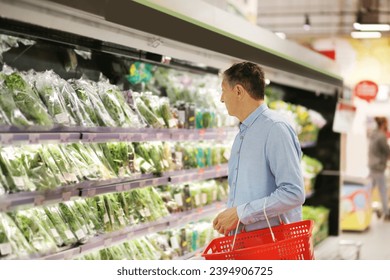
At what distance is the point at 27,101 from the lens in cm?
289

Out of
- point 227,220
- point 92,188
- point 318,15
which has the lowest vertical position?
point 227,220

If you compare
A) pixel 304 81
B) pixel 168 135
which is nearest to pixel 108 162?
pixel 168 135

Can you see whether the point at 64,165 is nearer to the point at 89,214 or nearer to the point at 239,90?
the point at 89,214

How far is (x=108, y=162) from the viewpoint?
3.57 meters

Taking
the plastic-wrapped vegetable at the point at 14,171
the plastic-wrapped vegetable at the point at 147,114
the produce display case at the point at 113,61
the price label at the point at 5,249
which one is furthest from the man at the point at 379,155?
the price label at the point at 5,249

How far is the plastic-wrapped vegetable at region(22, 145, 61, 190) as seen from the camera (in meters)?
2.88

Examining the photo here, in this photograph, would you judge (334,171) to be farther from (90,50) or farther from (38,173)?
(38,173)

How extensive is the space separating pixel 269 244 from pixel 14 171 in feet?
3.98

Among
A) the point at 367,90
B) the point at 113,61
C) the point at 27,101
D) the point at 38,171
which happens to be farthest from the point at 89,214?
the point at 367,90

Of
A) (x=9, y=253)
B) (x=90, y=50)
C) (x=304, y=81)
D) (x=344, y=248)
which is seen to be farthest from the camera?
(x=344, y=248)

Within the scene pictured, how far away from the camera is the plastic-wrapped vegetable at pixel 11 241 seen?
2.70 metres

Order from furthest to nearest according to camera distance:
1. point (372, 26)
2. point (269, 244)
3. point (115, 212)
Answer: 1. point (372, 26)
2. point (115, 212)
3. point (269, 244)

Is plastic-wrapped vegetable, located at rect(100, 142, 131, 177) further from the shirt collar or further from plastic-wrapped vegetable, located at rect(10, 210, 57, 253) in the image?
the shirt collar
